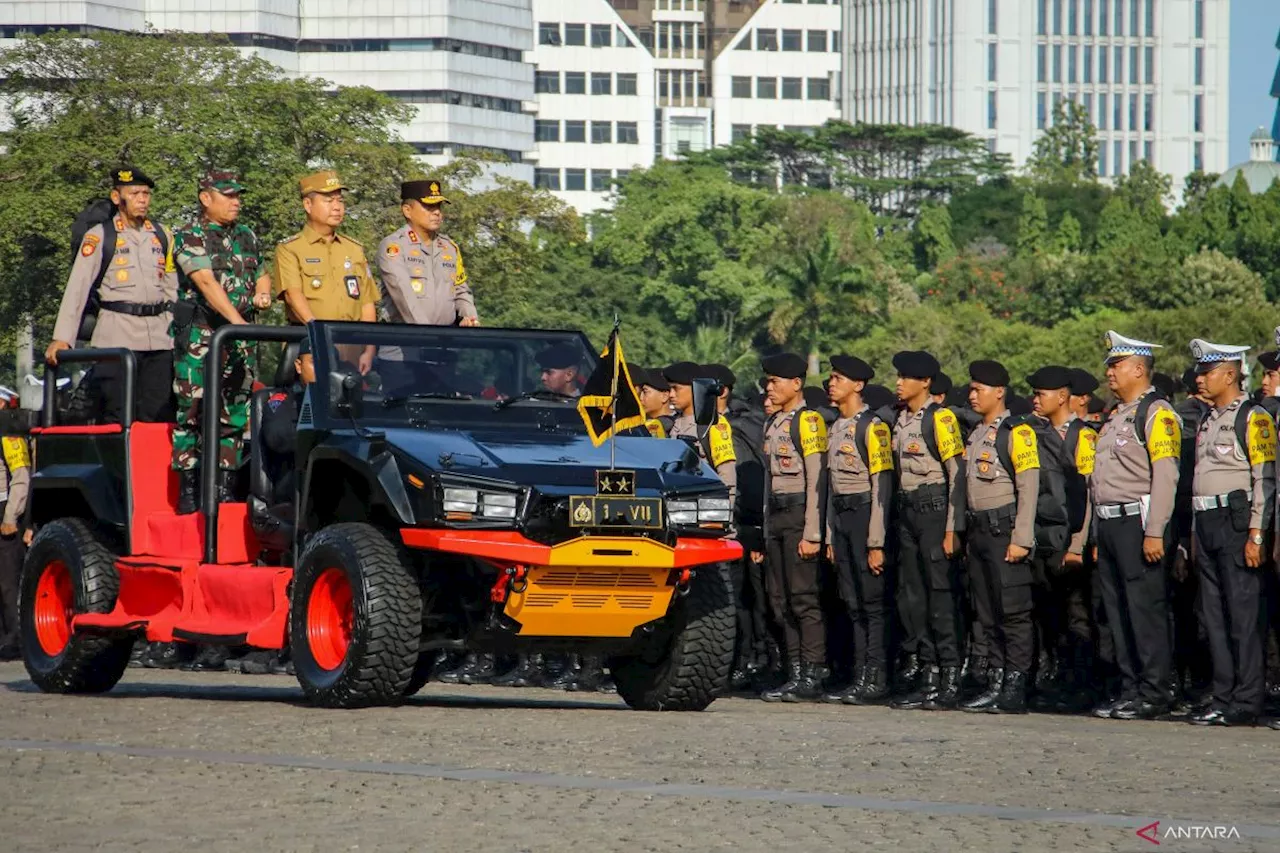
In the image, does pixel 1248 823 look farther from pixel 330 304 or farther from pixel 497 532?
pixel 330 304

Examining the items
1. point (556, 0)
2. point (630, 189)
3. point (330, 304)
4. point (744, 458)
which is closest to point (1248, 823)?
point (330, 304)

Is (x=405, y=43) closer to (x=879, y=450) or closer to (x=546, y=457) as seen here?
(x=879, y=450)

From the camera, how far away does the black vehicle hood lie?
1308 centimetres

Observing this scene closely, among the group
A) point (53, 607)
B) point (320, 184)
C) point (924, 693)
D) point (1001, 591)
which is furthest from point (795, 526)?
point (53, 607)

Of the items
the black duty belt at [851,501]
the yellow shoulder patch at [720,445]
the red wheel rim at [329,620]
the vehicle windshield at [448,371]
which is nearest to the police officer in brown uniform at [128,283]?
the vehicle windshield at [448,371]

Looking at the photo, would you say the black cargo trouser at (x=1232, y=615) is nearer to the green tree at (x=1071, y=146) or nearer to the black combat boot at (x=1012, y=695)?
the black combat boot at (x=1012, y=695)

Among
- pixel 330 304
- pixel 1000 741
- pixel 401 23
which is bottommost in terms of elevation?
pixel 1000 741

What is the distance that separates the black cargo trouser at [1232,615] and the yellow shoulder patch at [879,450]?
100 inches

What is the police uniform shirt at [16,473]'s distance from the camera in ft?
72.4

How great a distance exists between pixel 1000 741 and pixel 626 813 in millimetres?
3443

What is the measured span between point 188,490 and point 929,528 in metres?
4.40

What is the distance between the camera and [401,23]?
16350 centimetres

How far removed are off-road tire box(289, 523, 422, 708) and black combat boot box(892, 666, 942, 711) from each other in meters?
3.88

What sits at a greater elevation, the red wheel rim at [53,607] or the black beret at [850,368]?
the black beret at [850,368]
